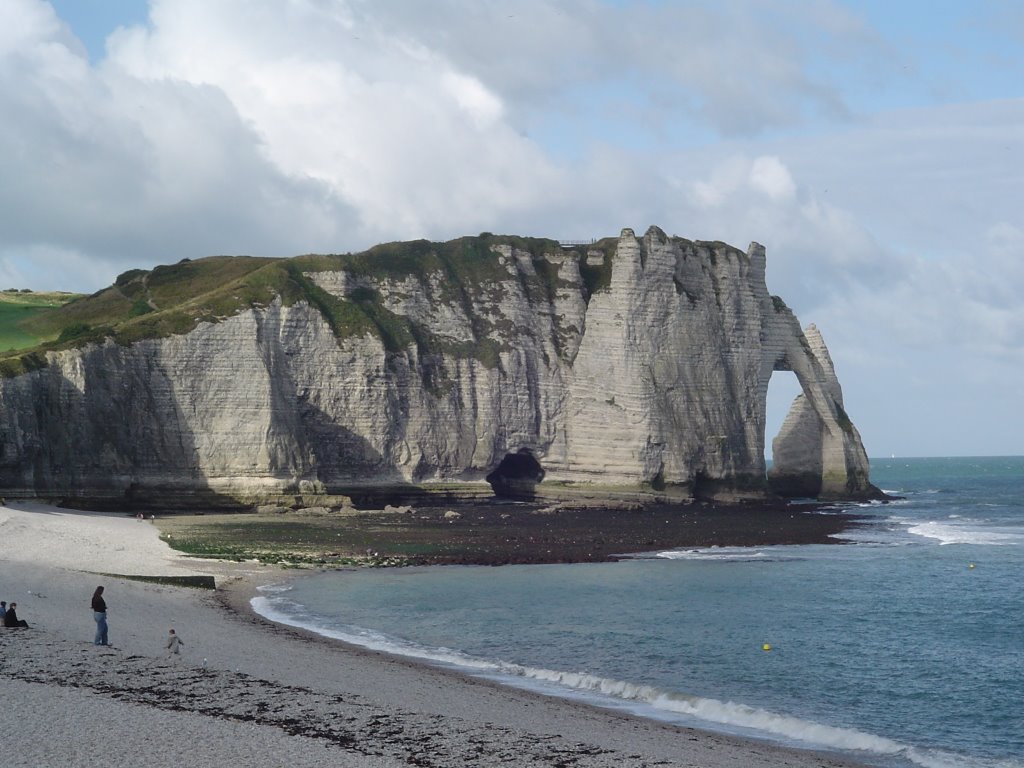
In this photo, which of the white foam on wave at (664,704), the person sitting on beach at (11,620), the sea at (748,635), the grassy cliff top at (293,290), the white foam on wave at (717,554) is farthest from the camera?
the grassy cliff top at (293,290)

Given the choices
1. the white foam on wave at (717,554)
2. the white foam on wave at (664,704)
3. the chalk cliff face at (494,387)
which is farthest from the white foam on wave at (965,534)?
the white foam on wave at (664,704)

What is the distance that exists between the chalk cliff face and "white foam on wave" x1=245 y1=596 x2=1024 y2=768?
40101 millimetres

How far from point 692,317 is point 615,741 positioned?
65335 mm

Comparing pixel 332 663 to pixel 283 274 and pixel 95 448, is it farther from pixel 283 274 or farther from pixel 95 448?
pixel 283 274

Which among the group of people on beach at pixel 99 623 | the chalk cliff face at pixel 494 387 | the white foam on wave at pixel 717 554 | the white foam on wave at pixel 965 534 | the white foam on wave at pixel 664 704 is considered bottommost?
the white foam on wave at pixel 664 704

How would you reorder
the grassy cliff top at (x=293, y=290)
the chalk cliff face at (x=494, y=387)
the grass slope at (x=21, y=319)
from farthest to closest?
the grass slope at (x=21, y=319) < the grassy cliff top at (x=293, y=290) < the chalk cliff face at (x=494, y=387)

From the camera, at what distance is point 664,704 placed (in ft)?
69.3

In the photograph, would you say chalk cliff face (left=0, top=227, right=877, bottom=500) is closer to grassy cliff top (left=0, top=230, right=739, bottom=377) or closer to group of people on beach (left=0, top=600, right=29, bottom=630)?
grassy cliff top (left=0, top=230, right=739, bottom=377)

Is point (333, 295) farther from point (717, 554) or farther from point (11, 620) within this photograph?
point (11, 620)

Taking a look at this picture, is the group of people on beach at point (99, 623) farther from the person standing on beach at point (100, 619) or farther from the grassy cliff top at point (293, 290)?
the grassy cliff top at point (293, 290)

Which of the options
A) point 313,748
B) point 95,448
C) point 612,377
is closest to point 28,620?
point 313,748

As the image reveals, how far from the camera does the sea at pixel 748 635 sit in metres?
20.3

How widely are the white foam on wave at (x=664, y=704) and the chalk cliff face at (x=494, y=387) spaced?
40.1 meters

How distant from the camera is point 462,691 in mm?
20625
